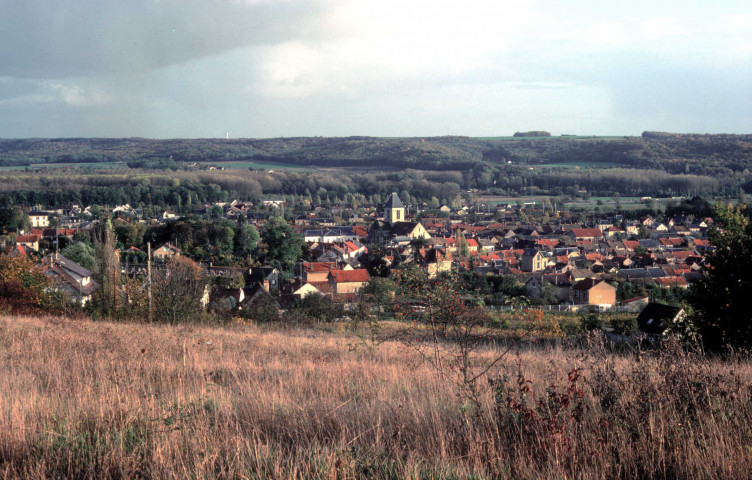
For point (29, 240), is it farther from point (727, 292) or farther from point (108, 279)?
point (727, 292)

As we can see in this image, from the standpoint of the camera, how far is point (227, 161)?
163000mm

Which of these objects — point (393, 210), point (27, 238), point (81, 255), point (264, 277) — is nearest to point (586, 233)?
point (393, 210)

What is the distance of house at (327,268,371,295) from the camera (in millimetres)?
28344

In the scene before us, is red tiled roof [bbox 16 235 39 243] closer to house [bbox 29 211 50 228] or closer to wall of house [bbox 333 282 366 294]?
house [bbox 29 211 50 228]

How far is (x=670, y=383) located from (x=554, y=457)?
36.6 inches

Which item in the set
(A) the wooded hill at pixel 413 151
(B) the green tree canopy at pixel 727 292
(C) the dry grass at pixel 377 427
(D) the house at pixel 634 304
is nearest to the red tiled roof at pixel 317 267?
(D) the house at pixel 634 304

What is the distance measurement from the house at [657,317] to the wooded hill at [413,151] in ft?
346

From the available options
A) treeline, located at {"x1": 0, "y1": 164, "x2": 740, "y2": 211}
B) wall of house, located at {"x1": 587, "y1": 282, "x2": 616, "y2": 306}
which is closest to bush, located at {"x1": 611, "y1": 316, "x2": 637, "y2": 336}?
wall of house, located at {"x1": 587, "y1": 282, "x2": 616, "y2": 306}

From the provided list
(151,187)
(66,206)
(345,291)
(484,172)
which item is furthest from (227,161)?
(345,291)

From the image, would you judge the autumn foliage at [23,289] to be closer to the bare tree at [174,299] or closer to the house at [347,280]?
the bare tree at [174,299]

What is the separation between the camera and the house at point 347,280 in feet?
93.0

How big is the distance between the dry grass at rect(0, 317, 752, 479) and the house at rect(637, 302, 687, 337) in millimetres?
10217

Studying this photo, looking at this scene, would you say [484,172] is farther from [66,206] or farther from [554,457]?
[554,457]

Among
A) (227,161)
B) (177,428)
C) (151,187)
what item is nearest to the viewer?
(177,428)
